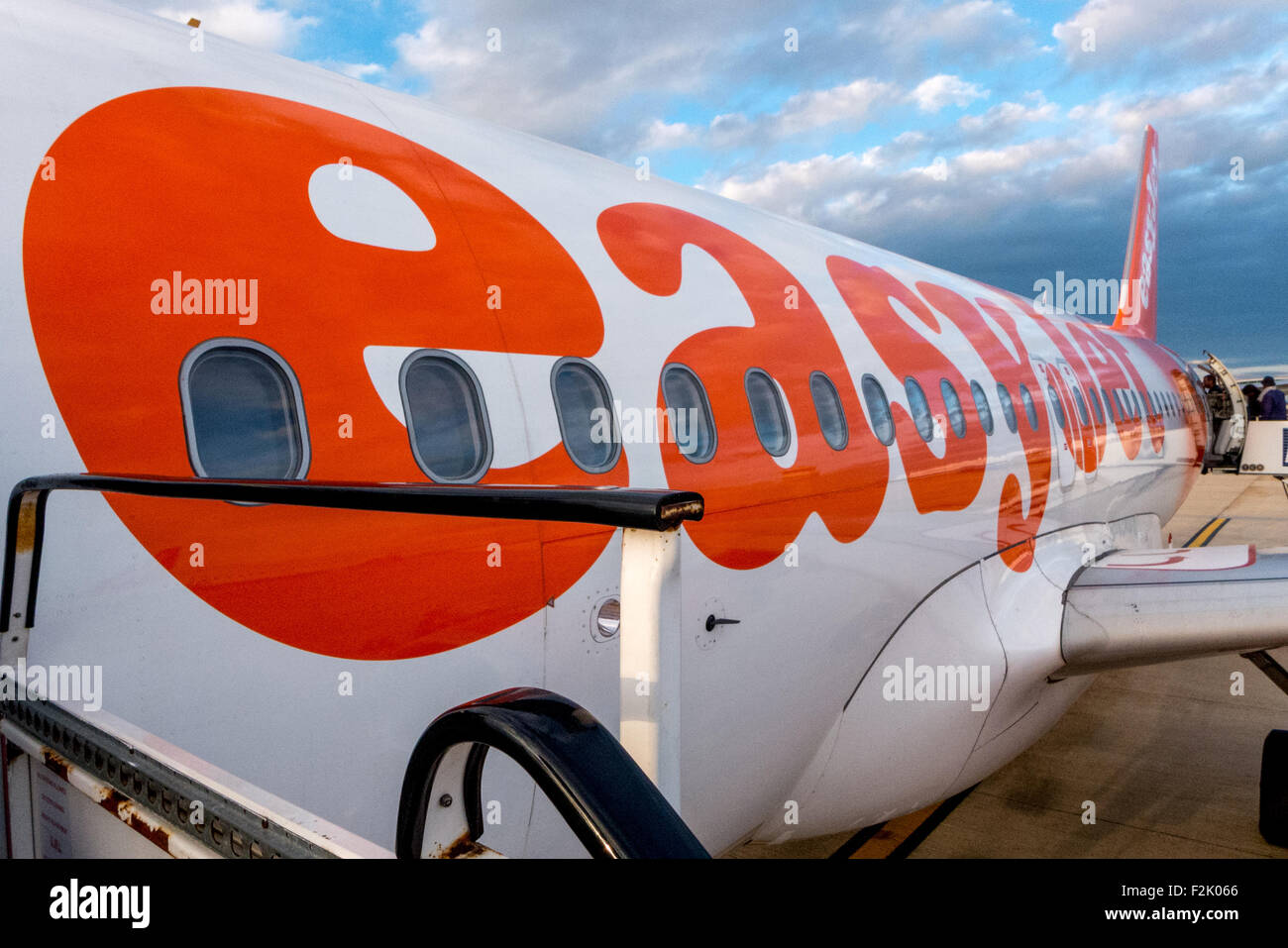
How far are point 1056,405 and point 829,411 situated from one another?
4353 millimetres

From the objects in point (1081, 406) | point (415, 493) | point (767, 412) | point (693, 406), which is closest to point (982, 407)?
point (767, 412)

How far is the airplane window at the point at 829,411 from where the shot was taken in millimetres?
4680

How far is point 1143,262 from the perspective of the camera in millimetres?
18625

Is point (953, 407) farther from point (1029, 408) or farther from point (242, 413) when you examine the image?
point (242, 413)

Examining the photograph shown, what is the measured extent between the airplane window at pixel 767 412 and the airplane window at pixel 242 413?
87.5 inches

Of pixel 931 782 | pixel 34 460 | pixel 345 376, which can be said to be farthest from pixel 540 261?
pixel 931 782

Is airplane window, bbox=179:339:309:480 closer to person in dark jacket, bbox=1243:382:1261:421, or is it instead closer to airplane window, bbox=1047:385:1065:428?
airplane window, bbox=1047:385:1065:428

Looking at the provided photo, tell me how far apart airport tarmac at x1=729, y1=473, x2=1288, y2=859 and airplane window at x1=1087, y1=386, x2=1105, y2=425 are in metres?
2.75

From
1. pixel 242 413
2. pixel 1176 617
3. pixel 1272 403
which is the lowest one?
pixel 1176 617

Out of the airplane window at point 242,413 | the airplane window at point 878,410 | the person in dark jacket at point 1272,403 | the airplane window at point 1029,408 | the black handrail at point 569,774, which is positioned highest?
the person in dark jacket at point 1272,403

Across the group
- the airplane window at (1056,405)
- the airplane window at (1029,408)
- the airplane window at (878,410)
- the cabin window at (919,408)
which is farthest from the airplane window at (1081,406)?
the airplane window at (878,410)

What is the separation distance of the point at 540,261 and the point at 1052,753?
6581mm

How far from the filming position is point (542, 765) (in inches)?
40.1

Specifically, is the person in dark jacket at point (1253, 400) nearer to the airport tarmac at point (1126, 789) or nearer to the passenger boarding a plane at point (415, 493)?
A: the airport tarmac at point (1126, 789)
